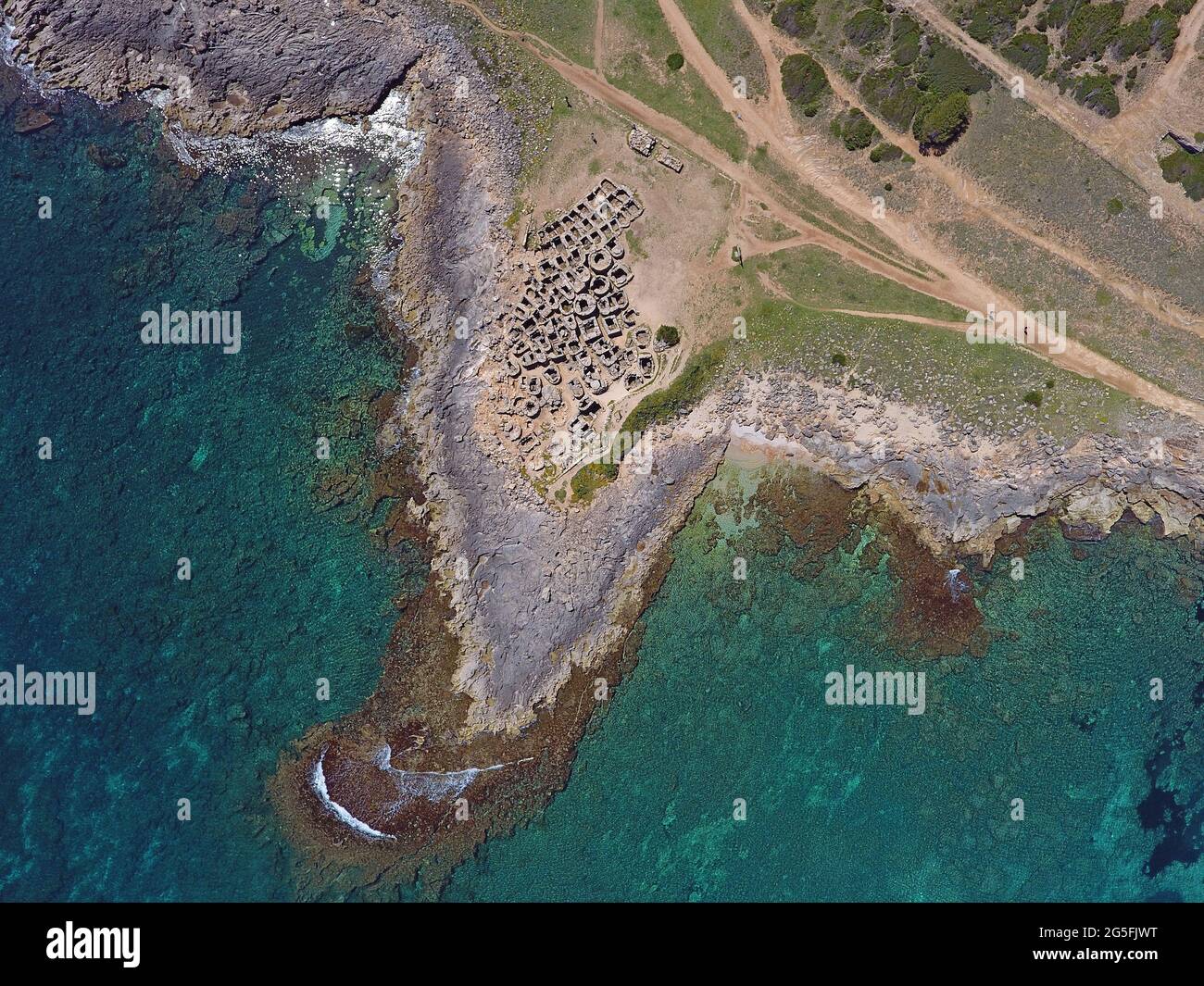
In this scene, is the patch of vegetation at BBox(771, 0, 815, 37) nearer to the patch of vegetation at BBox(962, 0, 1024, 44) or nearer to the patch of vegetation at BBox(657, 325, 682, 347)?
the patch of vegetation at BBox(962, 0, 1024, 44)

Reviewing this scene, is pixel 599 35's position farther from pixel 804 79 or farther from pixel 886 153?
pixel 886 153

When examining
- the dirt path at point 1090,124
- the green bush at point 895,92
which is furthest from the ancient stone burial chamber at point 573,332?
the dirt path at point 1090,124

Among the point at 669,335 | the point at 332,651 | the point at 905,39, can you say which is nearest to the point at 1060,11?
the point at 905,39

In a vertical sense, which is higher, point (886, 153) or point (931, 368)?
point (886, 153)

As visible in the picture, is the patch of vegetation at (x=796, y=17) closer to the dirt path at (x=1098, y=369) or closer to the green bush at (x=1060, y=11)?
the green bush at (x=1060, y=11)

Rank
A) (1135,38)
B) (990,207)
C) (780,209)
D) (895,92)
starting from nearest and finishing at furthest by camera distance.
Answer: (1135,38)
(895,92)
(990,207)
(780,209)

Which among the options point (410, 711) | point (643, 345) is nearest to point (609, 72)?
point (643, 345)

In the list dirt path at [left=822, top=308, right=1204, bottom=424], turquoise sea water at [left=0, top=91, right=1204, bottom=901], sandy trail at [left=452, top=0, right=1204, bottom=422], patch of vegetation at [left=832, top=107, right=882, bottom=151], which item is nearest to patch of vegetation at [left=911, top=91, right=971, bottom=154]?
patch of vegetation at [left=832, top=107, right=882, bottom=151]
